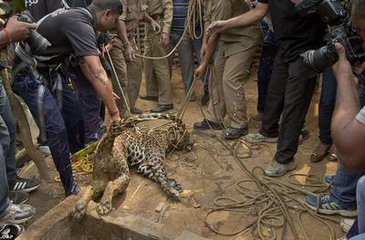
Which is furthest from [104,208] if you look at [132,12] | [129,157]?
[132,12]

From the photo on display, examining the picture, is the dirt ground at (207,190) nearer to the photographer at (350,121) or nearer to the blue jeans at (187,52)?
the photographer at (350,121)

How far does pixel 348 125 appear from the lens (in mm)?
2334

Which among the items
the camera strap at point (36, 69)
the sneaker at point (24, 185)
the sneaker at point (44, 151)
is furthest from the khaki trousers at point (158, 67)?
the sneaker at point (24, 185)

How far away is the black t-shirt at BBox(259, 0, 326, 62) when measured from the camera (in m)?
3.96

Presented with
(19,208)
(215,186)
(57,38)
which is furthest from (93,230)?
(57,38)

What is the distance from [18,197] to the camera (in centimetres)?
398

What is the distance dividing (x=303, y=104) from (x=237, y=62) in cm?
110

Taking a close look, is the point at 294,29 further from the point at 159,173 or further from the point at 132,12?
the point at 132,12

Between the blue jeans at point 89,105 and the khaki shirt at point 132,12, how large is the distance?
135cm

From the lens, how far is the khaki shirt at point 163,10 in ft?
19.8

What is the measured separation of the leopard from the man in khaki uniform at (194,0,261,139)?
621mm

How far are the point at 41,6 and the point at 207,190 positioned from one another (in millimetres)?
2658

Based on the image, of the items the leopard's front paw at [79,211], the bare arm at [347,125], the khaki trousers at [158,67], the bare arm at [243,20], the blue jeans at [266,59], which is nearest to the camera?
the bare arm at [347,125]

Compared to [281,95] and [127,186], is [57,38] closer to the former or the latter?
[127,186]
